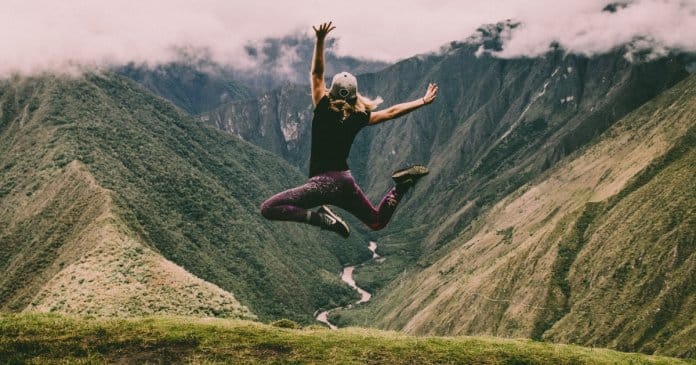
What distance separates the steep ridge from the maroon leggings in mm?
127946

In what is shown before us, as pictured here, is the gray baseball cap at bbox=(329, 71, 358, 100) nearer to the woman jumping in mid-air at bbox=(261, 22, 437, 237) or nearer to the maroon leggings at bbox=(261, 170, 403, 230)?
the woman jumping in mid-air at bbox=(261, 22, 437, 237)

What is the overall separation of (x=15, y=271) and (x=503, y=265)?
131 metres

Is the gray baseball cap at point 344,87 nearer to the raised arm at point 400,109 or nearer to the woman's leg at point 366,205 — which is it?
the raised arm at point 400,109

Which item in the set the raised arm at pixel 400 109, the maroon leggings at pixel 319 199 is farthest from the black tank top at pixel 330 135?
the raised arm at pixel 400 109

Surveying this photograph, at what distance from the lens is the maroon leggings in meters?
10.7

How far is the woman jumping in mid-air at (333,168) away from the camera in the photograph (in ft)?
34.6

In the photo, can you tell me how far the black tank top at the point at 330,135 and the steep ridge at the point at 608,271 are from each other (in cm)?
12862

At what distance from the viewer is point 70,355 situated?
1474cm

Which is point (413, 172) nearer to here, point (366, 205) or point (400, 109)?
point (366, 205)

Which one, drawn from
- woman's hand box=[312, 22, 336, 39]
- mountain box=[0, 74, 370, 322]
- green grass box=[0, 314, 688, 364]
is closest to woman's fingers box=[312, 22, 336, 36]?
woman's hand box=[312, 22, 336, 39]

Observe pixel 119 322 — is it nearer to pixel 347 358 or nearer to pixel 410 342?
pixel 347 358

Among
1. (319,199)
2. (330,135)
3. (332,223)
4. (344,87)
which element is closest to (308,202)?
(319,199)

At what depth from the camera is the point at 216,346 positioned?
16.5 m

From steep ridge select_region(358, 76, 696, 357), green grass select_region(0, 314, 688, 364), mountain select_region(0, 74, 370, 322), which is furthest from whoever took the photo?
steep ridge select_region(358, 76, 696, 357)
